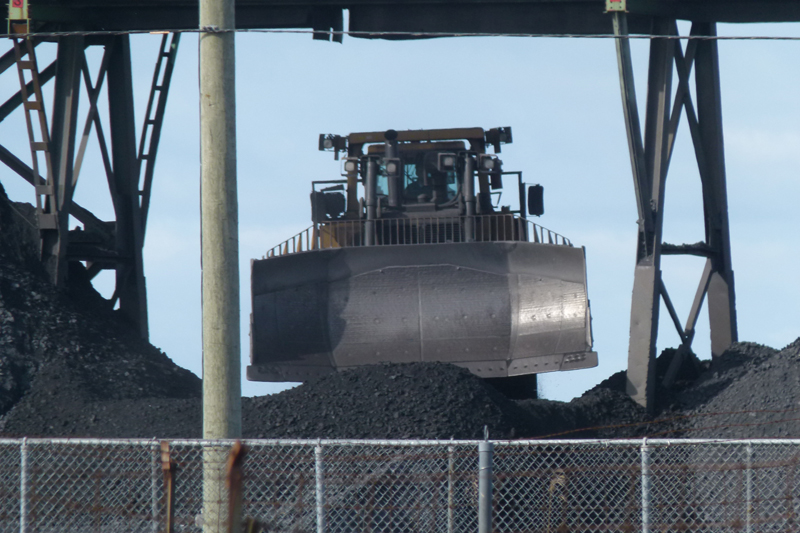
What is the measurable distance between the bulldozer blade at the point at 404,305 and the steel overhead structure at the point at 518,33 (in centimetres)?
145

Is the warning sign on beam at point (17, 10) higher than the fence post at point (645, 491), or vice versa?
the warning sign on beam at point (17, 10)

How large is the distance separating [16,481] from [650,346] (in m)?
7.74

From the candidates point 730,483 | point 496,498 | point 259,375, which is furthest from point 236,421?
point 259,375

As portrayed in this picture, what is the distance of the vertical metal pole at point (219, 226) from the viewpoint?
6.32 metres

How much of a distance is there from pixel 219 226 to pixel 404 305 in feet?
25.9

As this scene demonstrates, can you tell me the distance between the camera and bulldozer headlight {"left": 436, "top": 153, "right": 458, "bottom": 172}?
1503cm

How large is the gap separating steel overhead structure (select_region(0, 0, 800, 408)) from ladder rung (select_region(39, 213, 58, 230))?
0.5 inches

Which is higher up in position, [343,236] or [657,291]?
[343,236]

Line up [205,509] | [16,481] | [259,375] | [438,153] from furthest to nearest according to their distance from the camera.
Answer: [438,153]
[259,375]
[16,481]
[205,509]

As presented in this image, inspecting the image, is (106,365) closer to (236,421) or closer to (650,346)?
(650,346)

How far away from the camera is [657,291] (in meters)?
13.9

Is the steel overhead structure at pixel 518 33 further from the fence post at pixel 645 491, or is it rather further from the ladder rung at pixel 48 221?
the fence post at pixel 645 491

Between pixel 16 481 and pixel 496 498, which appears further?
pixel 16 481

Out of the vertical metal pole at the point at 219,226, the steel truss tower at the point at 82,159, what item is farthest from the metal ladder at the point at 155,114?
the vertical metal pole at the point at 219,226
